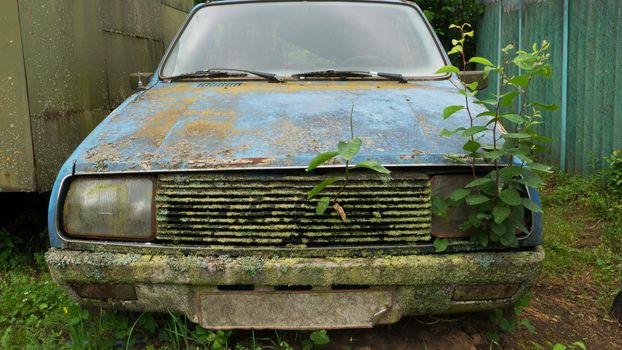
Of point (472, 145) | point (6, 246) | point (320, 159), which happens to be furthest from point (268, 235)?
point (6, 246)

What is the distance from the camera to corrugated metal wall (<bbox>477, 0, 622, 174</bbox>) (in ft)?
16.3

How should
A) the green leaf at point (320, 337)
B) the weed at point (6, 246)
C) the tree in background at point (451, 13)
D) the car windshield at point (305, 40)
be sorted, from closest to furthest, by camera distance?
the green leaf at point (320, 337) < the car windshield at point (305, 40) < the weed at point (6, 246) < the tree in background at point (451, 13)

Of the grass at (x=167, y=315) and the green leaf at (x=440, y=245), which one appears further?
the grass at (x=167, y=315)

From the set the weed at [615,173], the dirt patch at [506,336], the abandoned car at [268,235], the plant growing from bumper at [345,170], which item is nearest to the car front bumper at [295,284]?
the abandoned car at [268,235]

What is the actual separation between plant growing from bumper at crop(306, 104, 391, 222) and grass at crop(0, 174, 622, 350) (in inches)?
21.7

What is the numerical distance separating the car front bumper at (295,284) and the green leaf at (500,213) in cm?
17

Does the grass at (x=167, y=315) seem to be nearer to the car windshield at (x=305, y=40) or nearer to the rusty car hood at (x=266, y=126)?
the rusty car hood at (x=266, y=126)

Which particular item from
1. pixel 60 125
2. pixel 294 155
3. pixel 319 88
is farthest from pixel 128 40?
pixel 294 155

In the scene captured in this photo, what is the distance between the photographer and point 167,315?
98.6 inches

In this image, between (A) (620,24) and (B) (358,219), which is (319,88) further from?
(A) (620,24)

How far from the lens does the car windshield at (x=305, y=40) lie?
10.6 ft

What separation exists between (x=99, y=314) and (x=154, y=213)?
2.31 feet

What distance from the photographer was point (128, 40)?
4.61 metres

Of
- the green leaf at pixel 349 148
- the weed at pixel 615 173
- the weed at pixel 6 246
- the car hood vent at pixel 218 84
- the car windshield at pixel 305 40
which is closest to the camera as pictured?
the green leaf at pixel 349 148
